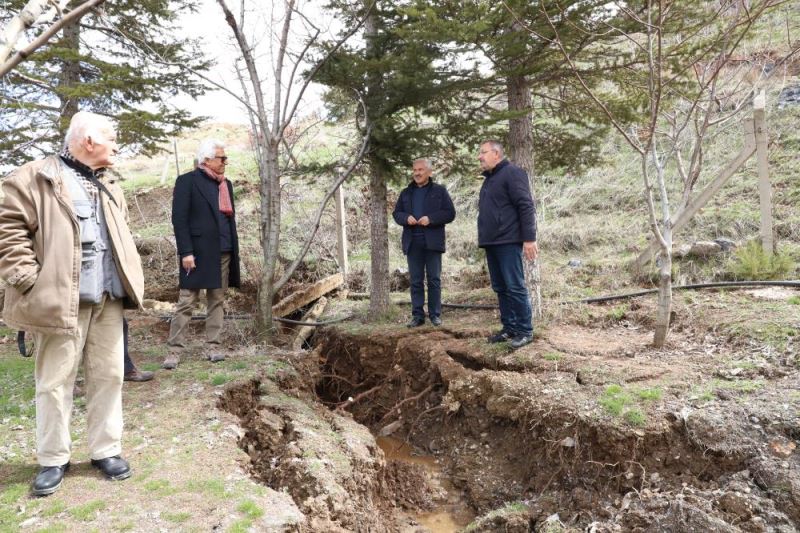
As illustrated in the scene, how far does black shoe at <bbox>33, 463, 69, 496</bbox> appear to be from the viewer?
113 inches

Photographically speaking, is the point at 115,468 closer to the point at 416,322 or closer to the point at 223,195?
the point at 223,195

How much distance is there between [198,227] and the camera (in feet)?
16.6

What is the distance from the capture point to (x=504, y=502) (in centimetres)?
389

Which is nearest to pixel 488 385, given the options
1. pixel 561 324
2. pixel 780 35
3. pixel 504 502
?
pixel 504 502

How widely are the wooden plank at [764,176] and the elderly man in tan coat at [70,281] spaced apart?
725cm

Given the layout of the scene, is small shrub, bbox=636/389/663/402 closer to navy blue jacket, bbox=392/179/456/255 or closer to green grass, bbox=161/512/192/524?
navy blue jacket, bbox=392/179/456/255

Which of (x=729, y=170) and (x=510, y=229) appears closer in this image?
(x=510, y=229)

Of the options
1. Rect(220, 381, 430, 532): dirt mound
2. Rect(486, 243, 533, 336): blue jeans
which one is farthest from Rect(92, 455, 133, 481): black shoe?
Rect(486, 243, 533, 336): blue jeans

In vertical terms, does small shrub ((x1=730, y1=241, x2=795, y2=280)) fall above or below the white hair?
below

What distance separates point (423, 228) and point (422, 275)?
0.58 metres

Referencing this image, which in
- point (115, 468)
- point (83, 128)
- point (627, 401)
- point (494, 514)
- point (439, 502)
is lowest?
point (439, 502)

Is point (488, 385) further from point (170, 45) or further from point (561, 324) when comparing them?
point (170, 45)

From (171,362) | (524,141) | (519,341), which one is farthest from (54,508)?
(524,141)

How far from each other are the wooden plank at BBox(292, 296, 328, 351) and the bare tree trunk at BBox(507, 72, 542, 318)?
293 centimetres
